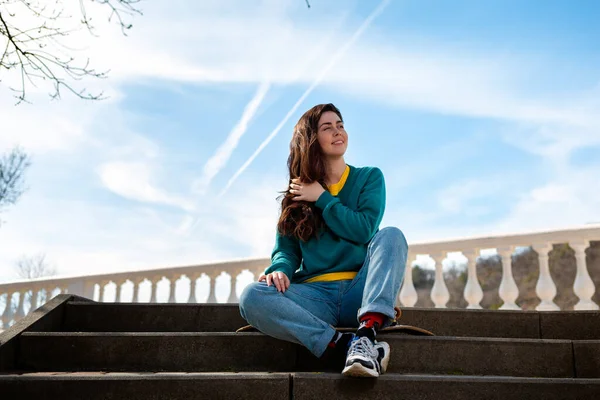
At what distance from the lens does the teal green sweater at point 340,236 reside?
9.43 feet

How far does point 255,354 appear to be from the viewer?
9.43 ft

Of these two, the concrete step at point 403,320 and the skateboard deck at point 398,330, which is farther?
the concrete step at point 403,320

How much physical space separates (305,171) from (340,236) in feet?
1.35

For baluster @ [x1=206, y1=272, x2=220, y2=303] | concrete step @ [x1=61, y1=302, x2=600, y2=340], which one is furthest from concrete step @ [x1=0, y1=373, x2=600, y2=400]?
baluster @ [x1=206, y1=272, x2=220, y2=303]

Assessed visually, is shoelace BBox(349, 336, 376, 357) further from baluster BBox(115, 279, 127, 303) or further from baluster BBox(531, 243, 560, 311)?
baluster BBox(115, 279, 127, 303)

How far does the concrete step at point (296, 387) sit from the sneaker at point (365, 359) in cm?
7

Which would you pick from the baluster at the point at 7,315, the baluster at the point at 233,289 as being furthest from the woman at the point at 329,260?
the baluster at the point at 7,315

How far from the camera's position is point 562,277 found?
22.8 m

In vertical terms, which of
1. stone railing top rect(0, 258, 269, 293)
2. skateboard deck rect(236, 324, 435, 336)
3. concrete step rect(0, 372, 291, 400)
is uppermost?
stone railing top rect(0, 258, 269, 293)

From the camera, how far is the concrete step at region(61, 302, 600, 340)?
3395 mm

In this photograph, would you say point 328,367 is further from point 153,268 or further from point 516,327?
Answer: point 153,268

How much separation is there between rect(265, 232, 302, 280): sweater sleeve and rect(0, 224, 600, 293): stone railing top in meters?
2.21

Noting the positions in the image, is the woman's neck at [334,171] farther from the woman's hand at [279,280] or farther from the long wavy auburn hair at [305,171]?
the woman's hand at [279,280]

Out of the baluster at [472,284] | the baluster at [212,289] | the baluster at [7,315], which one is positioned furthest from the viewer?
the baluster at [7,315]
